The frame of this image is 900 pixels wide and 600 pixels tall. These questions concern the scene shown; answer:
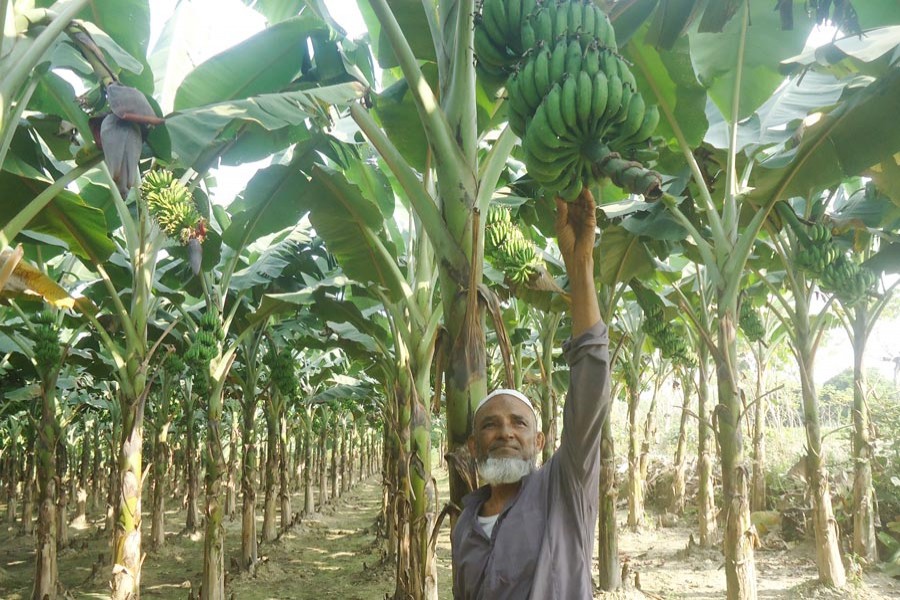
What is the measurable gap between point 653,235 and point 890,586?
5132 mm

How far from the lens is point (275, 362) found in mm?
8805

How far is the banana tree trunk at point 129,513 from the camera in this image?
446 cm

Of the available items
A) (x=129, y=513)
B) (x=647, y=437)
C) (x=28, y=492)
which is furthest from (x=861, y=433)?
(x=28, y=492)

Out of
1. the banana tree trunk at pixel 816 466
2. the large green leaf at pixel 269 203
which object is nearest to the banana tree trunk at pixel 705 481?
the banana tree trunk at pixel 816 466

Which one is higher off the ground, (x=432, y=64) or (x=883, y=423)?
(x=432, y=64)

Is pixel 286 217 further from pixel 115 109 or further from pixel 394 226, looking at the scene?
pixel 115 109

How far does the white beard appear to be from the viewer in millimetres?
2002

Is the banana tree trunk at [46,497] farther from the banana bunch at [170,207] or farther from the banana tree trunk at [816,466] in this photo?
the banana tree trunk at [816,466]

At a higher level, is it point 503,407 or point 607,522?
point 503,407

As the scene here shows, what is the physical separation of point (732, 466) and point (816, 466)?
239 centimetres

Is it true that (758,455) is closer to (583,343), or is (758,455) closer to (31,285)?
(583,343)

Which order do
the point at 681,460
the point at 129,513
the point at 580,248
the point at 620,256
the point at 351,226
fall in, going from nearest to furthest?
1. the point at 580,248
2. the point at 351,226
3. the point at 129,513
4. the point at 620,256
5. the point at 681,460

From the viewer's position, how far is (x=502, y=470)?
2002 millimetres

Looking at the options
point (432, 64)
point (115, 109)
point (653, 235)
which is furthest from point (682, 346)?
point (115, 109)
